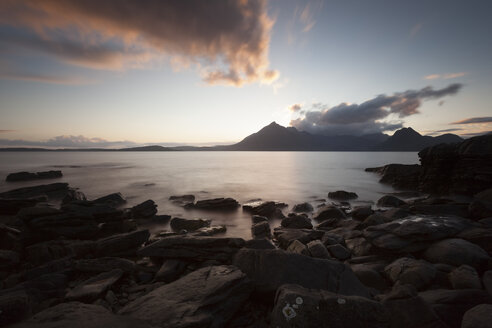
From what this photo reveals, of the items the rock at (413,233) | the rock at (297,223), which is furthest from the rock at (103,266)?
the rock at (413,233)

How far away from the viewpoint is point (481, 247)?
8836mm

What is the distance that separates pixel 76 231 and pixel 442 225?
19483 mm

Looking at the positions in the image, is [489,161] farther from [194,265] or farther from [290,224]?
[194,265]

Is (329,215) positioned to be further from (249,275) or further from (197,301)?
(197,301)

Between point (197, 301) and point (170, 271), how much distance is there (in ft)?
11.2

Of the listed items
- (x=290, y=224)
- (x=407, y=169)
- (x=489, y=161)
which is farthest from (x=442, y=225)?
(x=407, y=169)

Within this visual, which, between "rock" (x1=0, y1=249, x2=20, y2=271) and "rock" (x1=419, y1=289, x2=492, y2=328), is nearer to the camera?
"rock" (x1=419, y1=289, x2=492, y2=328)

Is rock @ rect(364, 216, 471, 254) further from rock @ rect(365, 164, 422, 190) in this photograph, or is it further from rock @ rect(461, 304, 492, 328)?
rock @ rect(365, 164, 422, 190)

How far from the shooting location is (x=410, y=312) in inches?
186

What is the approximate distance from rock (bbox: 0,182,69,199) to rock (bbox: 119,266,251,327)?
3238 centimetres

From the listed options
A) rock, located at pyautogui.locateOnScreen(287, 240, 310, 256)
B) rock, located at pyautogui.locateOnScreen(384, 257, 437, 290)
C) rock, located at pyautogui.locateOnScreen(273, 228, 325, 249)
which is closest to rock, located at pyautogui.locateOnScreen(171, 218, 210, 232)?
rock, located at pyautogui.locateOnScreen(273, 228, 325, 249)

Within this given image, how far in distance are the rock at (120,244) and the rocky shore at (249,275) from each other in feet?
0.15

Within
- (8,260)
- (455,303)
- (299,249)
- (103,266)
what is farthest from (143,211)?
(455,303)

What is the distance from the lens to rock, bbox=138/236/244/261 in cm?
862
